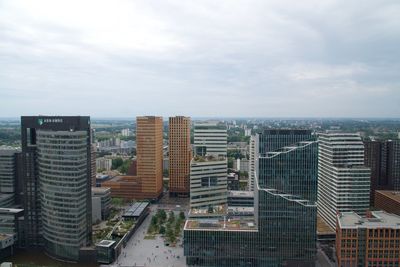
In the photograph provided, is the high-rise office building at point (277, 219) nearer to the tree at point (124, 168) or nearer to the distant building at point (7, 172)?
the distant building at point (7, 172)

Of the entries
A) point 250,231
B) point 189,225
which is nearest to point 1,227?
point 189,225

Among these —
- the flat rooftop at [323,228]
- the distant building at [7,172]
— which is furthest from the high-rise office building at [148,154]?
the flat rooftop at [323,228]

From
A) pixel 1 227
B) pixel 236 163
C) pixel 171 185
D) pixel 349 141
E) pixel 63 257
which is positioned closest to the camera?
pixel 63 257

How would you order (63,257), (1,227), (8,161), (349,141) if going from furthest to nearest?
1. (8,161)
2. (349,141)
3. (1,227)
4. (63,257)

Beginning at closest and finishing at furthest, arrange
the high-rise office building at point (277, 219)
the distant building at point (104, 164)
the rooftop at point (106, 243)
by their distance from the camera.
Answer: the high-rise office building at point (277, 219), the rooftop at point (106, 243), the distant building at point (104, 164)

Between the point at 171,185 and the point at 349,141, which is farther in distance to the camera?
the point at 171,185

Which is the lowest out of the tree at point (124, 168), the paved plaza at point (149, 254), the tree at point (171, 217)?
the paved plaza at point (149, 254)

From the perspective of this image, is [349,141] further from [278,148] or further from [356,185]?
[278,148]

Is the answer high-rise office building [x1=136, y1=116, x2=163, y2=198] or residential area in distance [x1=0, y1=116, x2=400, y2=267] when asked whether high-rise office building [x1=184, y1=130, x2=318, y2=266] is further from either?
high-rise office building [x1=136, y1=116, x2=163, y2=198]
